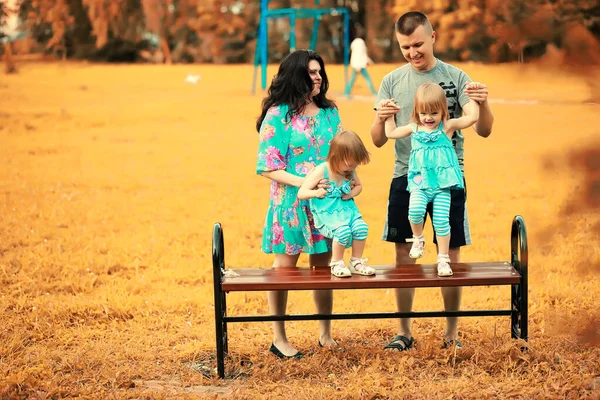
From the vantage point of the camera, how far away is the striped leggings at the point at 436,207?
3.49 meters

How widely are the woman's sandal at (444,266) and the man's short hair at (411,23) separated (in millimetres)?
963

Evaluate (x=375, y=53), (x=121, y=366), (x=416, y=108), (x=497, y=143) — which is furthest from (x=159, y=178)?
(x=375, y=53)

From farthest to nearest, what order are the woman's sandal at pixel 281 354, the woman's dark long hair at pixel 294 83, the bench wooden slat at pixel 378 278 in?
the woman's sandal at pixel 281 354 < the woman's dark long hair at pixel 294 83 < the bench wooden slat at pixel 378 278

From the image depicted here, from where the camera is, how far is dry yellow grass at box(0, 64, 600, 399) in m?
2.74

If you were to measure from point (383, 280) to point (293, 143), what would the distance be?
0.78m

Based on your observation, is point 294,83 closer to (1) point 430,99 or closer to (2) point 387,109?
(2) point 387,109

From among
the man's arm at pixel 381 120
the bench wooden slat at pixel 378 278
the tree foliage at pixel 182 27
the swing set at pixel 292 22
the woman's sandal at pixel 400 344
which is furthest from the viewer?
the tree foliage at pixel 182 27

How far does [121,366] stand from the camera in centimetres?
386

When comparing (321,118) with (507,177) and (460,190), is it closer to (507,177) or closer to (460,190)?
(460,190)

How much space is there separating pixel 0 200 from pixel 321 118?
5.30 m

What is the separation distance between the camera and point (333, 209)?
352 cm

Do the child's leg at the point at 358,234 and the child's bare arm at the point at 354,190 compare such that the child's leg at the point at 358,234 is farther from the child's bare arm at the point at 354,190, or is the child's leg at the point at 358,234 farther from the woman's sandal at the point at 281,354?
the woman's sandal at the point at 281,354

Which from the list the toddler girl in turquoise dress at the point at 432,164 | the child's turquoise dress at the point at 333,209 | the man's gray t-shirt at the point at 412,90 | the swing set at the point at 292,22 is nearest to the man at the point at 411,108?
the man's gray t-shirt at the point at 412,90

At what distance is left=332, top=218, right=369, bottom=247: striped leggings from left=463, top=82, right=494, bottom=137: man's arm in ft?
2.17
